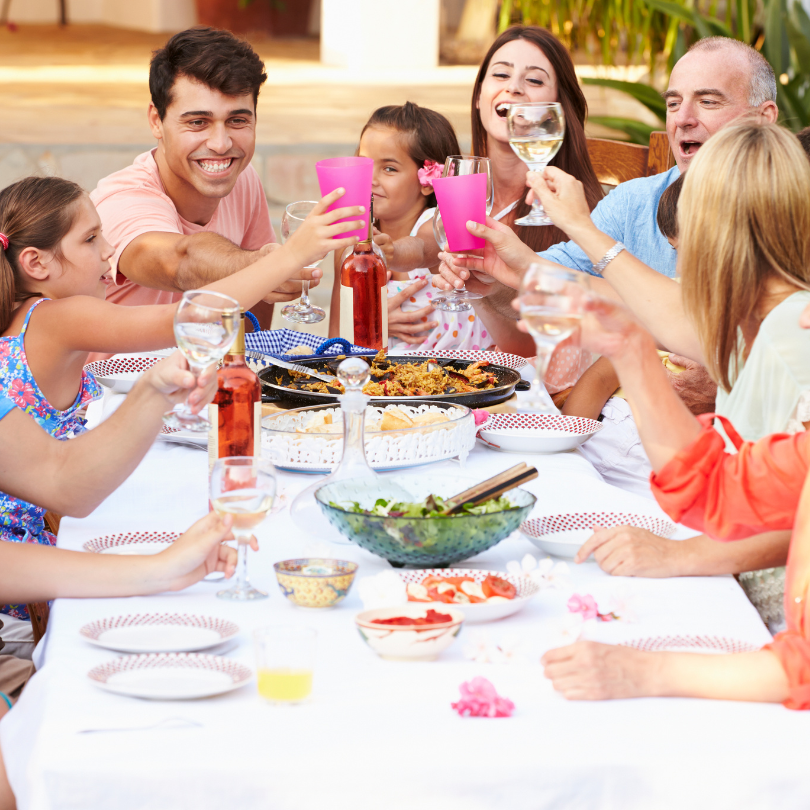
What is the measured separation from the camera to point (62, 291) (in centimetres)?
223

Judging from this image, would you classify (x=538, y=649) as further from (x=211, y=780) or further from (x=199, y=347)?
(x=199, y=347)

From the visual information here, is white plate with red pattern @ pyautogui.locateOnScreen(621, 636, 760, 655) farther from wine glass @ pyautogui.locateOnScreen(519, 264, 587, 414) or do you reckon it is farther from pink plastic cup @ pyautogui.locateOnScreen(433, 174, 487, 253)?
pink plastic cup @ pyautogui.locateOnScreen(433, 174, 487, 253)

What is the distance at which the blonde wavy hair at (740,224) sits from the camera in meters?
1.43

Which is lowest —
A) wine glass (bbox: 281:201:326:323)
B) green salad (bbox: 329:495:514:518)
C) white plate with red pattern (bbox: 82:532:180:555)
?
white plate with red pattern (bbox: 82:532:180:555)

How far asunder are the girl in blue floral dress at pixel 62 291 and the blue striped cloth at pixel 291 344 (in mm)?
220

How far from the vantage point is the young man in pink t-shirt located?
9.34ft

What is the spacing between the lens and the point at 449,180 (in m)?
2.30

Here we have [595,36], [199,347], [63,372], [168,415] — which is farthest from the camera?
[595,36]

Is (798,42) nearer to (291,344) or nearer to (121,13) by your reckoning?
(291,344)

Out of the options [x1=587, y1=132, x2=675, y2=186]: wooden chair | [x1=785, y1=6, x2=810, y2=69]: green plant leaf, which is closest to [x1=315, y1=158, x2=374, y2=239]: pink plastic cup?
[x1=587, y1=132, x2=675, y2=186]: wooden chair

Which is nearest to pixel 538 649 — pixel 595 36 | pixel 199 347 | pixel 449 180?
pixel 199 347

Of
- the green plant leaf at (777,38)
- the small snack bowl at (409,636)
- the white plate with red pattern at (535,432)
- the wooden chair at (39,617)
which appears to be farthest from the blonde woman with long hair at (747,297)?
the green plant leaf at (777,38)

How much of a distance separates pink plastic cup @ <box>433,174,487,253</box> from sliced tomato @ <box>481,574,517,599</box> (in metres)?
1.20

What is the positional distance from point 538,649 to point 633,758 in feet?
0.75
